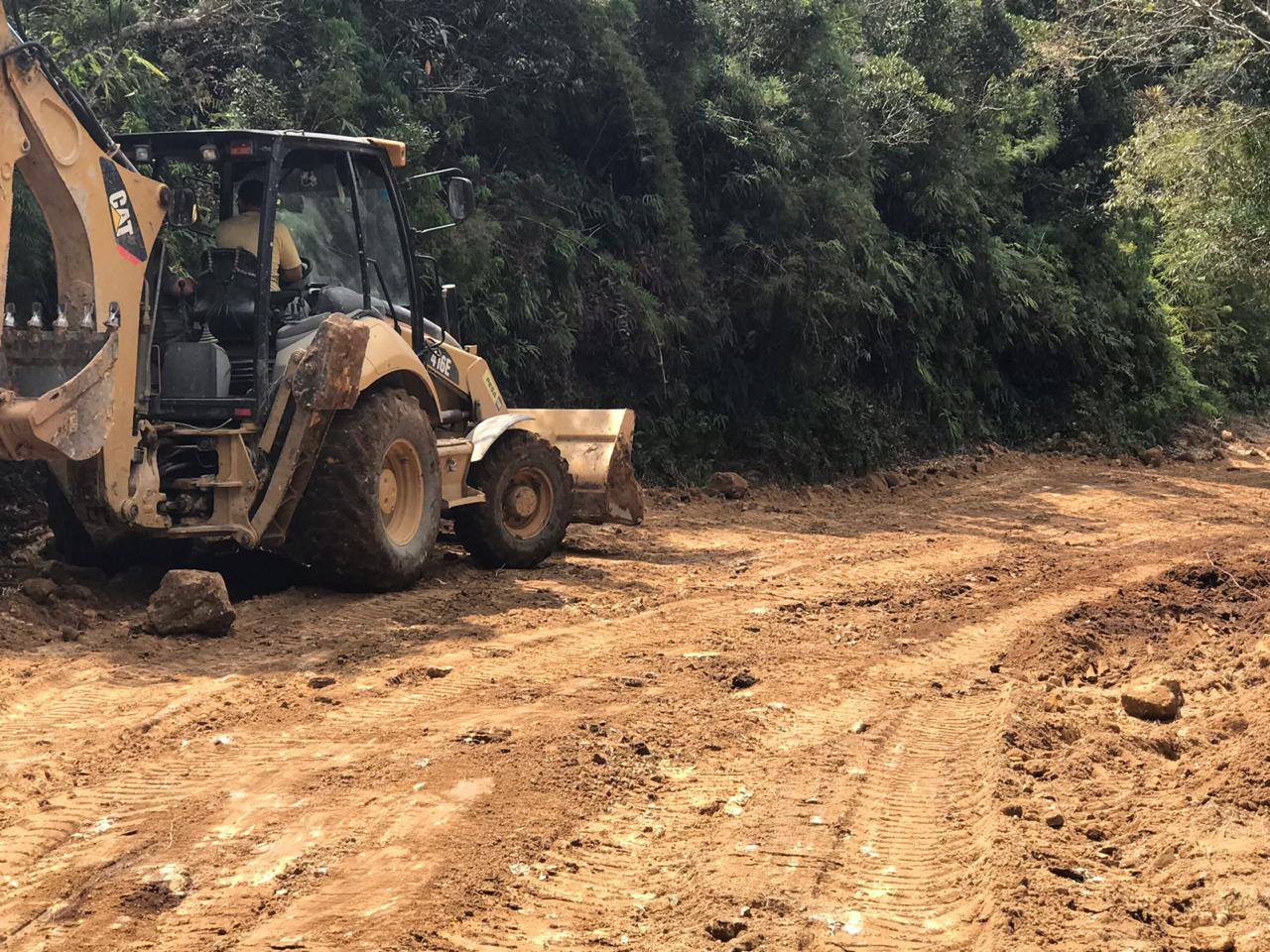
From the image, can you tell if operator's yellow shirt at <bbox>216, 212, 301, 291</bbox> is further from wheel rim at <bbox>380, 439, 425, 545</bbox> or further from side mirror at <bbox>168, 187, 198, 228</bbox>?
wheel rim at <bbox>380, 439, 425, 545</bbox>

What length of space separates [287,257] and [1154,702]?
5498 millimetres

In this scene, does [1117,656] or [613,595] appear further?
[613,595]

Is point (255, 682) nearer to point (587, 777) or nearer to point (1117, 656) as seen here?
point (587, 777)

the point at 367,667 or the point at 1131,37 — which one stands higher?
the point at 1131,37

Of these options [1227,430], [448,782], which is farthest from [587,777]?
[1227,430]

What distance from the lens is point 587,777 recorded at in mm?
4988

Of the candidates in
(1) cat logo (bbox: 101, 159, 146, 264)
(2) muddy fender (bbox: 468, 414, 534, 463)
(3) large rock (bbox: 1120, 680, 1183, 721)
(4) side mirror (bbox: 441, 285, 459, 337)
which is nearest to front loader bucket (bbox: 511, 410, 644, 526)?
(2) muddy fender (bbox: 468, 414, 534, 463)

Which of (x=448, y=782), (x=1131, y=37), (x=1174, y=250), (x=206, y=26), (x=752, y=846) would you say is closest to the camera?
(x=752, y=846)

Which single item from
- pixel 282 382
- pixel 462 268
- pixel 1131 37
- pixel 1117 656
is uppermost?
pixel 1131 37

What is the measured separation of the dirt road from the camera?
384 centimetres

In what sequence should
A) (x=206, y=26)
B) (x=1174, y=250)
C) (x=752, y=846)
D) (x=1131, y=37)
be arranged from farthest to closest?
(x=1174, y=250)
(x=1131, y=37)
(x=206, y=26)
(x=752, y=846)

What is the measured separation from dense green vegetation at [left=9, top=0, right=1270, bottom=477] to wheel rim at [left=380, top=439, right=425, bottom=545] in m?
2.86

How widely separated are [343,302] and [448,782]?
4609 mm

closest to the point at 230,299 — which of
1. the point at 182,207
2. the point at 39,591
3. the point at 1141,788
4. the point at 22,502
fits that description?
the point at 182,207
